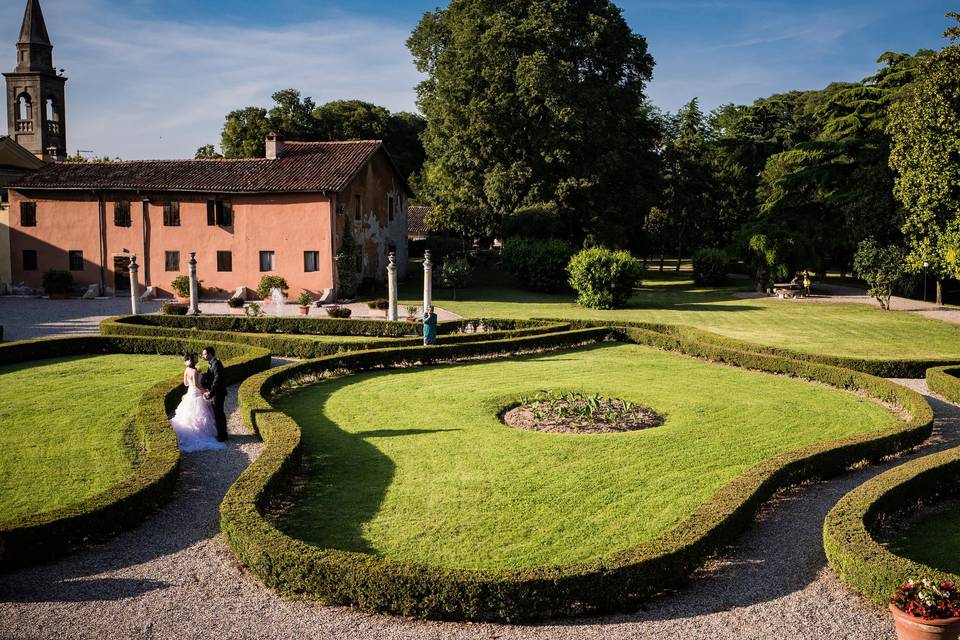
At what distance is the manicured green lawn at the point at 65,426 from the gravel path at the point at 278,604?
6.02ft

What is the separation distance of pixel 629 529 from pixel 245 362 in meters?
13.3

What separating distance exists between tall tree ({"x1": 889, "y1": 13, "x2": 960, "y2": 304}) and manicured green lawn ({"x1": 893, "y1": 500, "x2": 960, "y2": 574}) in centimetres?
2335

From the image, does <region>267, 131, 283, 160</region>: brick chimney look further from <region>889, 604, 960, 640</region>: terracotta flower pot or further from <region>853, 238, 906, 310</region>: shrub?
<region>889, 604, 960, 640</region>: terracotta flower pot

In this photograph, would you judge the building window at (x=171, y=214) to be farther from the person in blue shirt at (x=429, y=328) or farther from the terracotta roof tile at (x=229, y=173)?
the person in blue shirt at (x=429, y=328)

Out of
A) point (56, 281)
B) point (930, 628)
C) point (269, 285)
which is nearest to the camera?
point (930, 628)

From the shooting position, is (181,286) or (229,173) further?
(229,173)

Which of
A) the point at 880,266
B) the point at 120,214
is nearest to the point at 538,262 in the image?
the point at 880,266

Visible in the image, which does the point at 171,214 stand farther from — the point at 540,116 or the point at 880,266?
the point at 880,266

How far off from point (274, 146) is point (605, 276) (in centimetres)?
1927

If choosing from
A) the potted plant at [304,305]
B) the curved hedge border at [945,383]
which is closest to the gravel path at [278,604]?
the curved hedge border at [945,383]

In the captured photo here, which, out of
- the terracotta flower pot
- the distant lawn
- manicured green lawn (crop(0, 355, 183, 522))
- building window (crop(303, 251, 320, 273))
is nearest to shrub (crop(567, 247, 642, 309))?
the distant lawn

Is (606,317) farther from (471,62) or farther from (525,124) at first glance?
(471,62)

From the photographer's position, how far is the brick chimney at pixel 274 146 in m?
42.9

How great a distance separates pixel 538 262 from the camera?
44.3 metres
